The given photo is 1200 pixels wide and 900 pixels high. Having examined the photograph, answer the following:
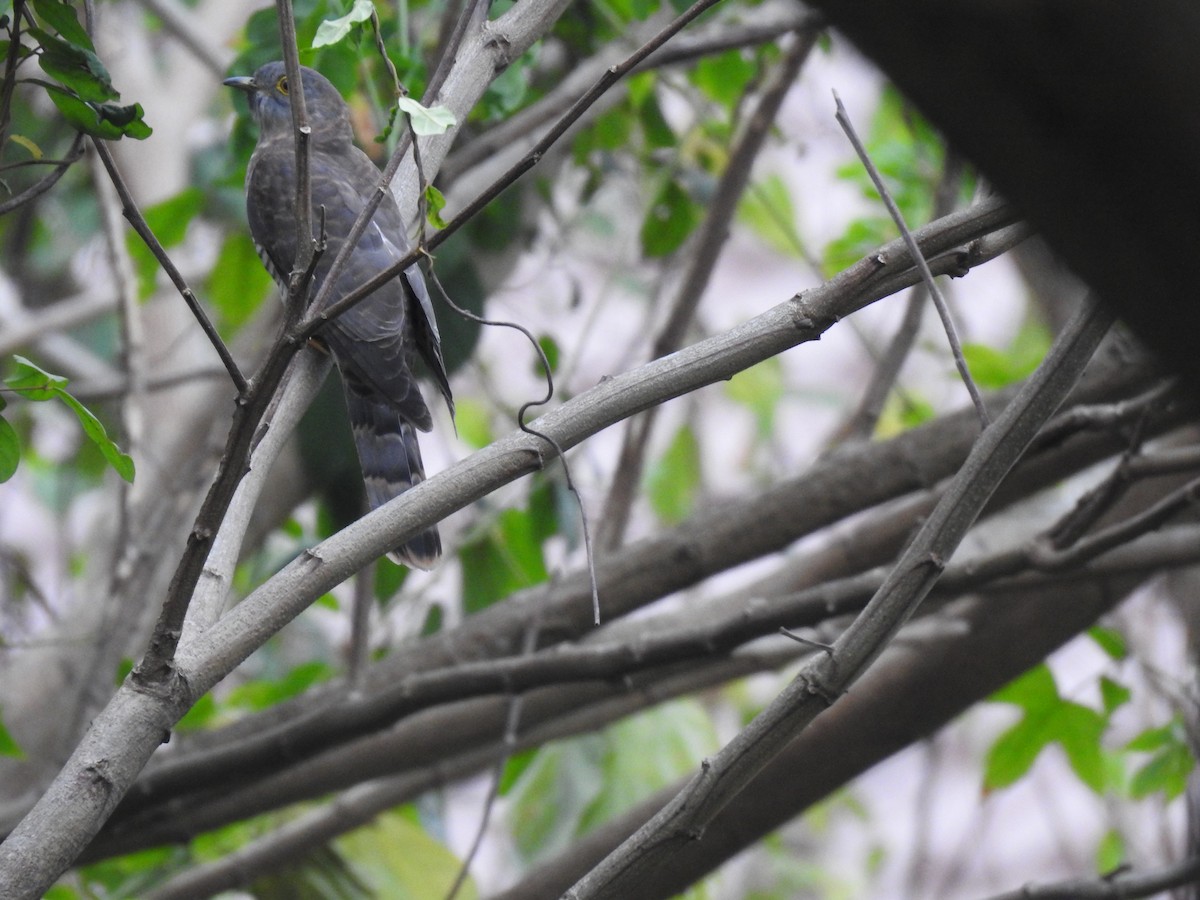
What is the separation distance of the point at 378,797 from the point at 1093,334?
265 cm

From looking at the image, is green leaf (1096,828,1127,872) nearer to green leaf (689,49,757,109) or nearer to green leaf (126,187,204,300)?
green leaf (689,49,757,109)

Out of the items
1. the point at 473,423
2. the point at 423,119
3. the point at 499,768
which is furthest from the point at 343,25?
the point at 473,423

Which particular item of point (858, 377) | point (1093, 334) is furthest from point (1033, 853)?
point (1093, 334)

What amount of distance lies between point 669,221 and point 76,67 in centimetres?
271

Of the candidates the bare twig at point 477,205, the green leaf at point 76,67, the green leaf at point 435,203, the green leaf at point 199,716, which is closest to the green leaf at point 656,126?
the green leaf at point 199,716

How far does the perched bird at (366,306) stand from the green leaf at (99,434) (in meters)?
0.98

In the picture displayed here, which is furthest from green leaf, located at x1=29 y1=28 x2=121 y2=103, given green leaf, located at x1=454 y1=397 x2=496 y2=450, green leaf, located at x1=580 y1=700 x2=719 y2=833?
green leaf, located at x1=454 y1=397 x2=496 y2=450

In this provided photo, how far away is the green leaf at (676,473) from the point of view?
19.6ft

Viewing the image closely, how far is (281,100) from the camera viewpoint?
335 centimetres

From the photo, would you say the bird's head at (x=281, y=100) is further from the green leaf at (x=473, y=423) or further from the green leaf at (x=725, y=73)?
the green leaf at (x=473, y=423)

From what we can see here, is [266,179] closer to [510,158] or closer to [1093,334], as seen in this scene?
[510,158]

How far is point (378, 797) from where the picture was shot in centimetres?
355

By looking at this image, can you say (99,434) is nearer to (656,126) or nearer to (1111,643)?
(1111,643)

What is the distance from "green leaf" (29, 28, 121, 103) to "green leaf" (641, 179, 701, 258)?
2.63 meters
